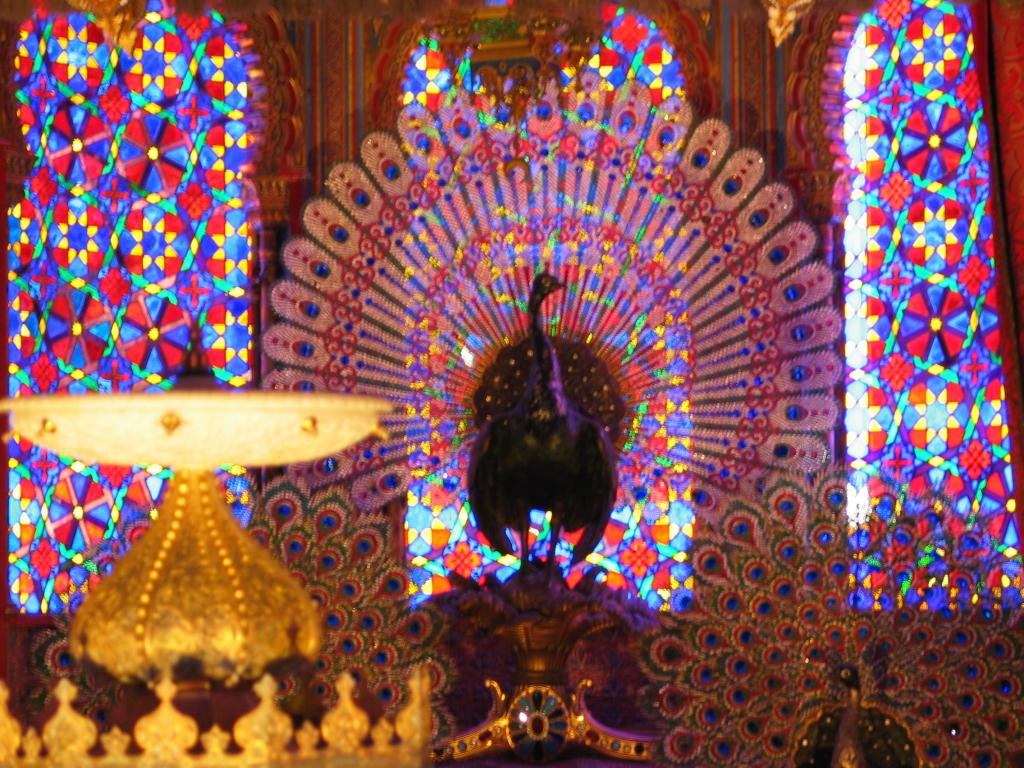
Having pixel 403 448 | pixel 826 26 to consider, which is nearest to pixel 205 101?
pixel 403 448

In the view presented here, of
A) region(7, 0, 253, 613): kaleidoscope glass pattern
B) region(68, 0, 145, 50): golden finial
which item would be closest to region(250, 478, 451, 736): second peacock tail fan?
region(7, 0, 253, 613): kaleidoscope glass pattern

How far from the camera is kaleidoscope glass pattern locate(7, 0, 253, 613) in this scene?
8.28m

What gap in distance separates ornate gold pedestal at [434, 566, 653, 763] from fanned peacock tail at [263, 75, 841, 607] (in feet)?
1.86

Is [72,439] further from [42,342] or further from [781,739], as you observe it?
[42,342]

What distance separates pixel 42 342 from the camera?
830cm

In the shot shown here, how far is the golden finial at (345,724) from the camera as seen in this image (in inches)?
185

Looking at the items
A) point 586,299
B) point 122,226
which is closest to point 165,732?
point 586,299

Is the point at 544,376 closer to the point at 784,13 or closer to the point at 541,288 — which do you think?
the point at 541,288

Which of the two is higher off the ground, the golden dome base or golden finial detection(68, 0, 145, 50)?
golden finial detection(68, 0, 145, 50)

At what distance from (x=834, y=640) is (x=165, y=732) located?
120 inches

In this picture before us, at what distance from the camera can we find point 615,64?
→ 8648 millimetres

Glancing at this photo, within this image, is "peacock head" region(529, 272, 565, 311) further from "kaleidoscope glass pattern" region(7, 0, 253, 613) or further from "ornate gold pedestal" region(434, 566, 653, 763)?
"kaleidoscope glass pattern" region(7, 0, 253, 613)

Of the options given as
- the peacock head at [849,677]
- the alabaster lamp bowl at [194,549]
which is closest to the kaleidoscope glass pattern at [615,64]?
the peacock head at [849,677]

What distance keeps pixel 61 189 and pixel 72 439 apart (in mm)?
3764
